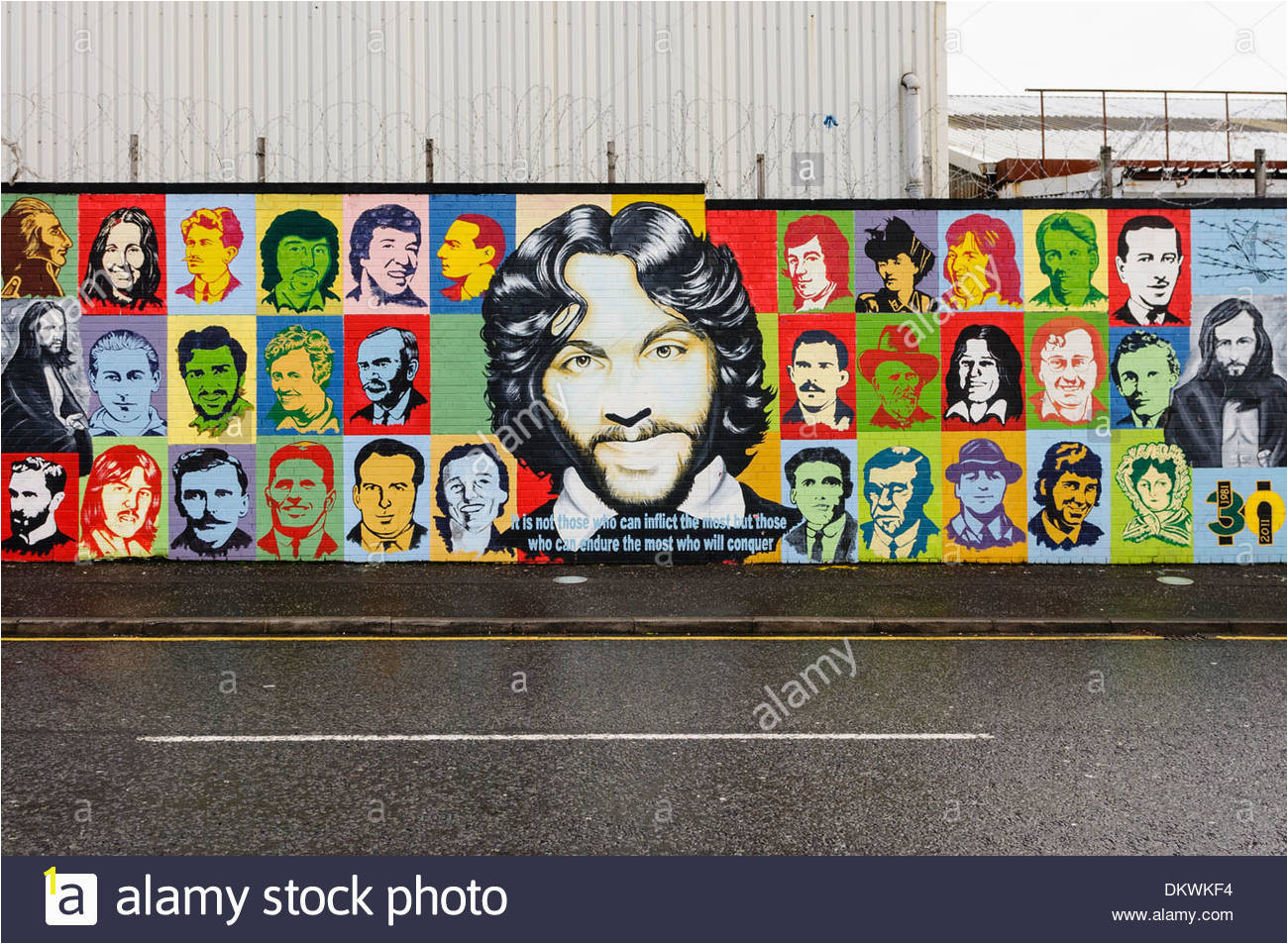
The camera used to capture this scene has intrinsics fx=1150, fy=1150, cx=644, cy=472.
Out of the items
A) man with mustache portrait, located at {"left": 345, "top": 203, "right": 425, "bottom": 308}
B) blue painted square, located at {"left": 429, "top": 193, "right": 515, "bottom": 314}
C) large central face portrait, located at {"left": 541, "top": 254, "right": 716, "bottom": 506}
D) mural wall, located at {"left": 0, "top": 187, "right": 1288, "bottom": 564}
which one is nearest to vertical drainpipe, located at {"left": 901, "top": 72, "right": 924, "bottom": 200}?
mural wall, located at {"left": 0, "top": 187, "right": 1288, "bottom": 564}

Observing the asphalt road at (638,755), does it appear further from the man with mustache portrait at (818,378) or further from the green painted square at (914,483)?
the man with mustache portrait at (818,378)

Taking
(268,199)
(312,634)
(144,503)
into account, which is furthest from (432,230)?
(312,634)

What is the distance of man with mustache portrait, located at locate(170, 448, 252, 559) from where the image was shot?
1410 centimetres

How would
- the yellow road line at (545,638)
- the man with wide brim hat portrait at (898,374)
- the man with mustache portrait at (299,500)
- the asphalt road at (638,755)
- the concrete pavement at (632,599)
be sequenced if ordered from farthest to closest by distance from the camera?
1. the man with wide brim hat portrait at (898,374)
2. the man with mustache portrait at (299,500)
3. the concrete pavement at (632,599)
4. the yellow road line at (545,638)
5. the asphalt road at (638,755)

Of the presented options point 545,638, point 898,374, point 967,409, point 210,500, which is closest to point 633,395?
point 898,374

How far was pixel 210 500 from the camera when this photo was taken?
14.1 m

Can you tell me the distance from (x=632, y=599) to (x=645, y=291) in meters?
4.34

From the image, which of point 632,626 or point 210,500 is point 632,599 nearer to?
point 632,626

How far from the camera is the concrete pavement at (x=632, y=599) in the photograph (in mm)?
10516

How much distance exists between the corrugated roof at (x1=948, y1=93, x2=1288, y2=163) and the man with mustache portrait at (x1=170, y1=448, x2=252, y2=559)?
1382 centimetres

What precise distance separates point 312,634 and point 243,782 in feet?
14.2

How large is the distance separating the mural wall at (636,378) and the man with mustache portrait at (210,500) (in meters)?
0.04

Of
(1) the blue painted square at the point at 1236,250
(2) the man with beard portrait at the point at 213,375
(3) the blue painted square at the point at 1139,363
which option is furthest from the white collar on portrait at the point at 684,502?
(1) the blue painted square at the point at 1236,250

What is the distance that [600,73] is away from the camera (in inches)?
758
